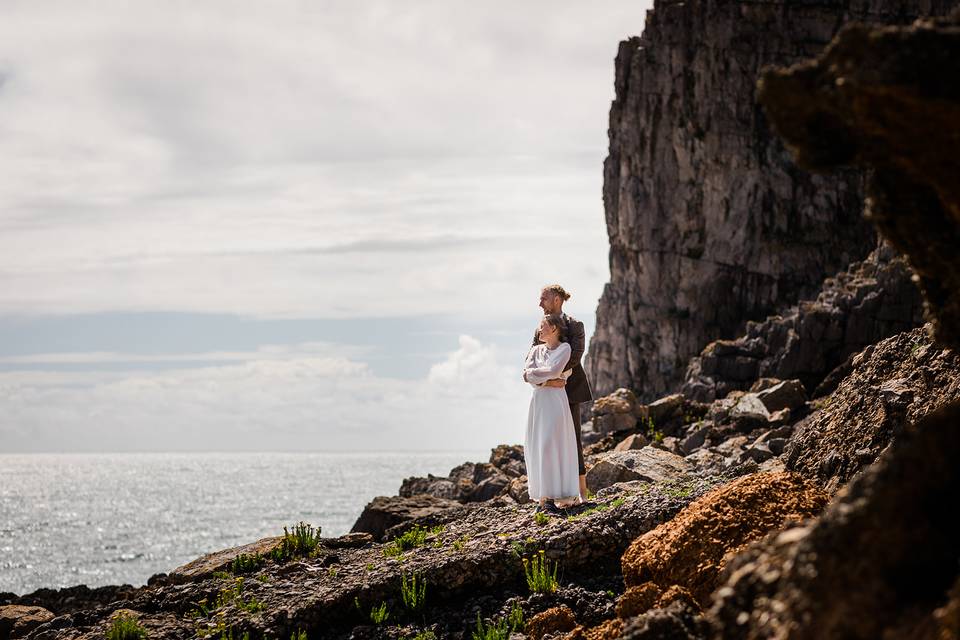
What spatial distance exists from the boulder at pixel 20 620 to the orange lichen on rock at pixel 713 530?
11896mm

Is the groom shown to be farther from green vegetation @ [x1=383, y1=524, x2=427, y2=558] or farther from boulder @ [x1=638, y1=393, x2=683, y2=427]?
boulder @ [x1=638, y1=393, x2=683, y2=427]

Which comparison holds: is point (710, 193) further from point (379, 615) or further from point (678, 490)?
point (379, 615)

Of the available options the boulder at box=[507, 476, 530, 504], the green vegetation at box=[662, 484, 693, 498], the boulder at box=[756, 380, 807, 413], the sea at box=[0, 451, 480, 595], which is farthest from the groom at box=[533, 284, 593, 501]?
the sea at box=[0, 451, 480, 595]

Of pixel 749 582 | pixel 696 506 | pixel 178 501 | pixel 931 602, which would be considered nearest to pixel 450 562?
pixel 696 506

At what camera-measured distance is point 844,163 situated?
5395 mm

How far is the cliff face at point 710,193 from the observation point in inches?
2534

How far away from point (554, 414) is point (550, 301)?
1803 millimetres

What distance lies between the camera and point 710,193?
67.8 meters

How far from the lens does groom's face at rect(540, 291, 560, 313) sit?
14.8 metres

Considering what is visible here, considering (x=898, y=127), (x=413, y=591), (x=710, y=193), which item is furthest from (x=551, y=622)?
(x=710, y=193)

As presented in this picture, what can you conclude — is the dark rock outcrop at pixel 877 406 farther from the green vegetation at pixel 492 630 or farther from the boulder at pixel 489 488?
the boulder at pixel 489 488

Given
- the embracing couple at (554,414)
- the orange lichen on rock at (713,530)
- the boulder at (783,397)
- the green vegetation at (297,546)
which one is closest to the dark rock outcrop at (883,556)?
the orange lichen on rock at (713,530)

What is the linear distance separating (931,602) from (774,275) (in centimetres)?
6273

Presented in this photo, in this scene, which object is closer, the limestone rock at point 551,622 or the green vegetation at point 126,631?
the limestone rock at point 551,622
